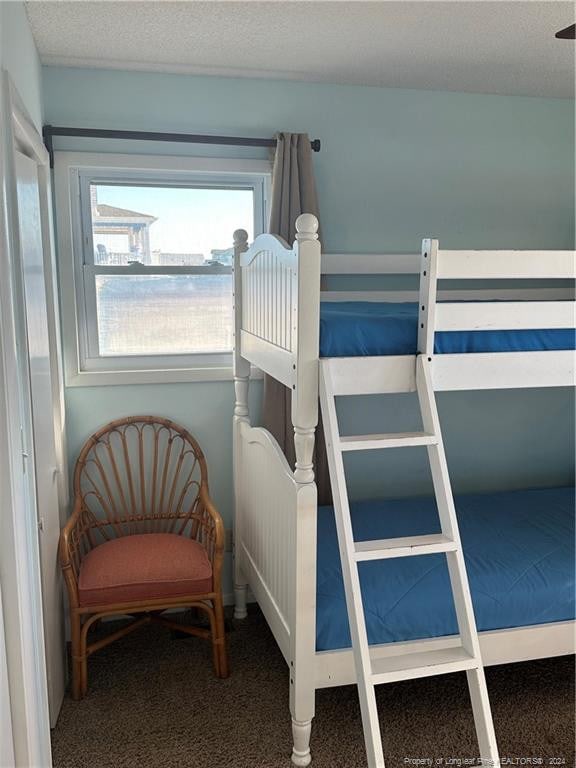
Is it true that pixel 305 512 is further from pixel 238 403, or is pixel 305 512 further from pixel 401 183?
pixel 401 183

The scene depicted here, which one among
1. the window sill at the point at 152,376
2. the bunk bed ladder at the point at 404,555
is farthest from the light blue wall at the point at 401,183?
the bunk bed ladder at the point at 404,555

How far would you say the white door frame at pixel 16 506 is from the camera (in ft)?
5.51

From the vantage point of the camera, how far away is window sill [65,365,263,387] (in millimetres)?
3033

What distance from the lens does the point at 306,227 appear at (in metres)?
1.96

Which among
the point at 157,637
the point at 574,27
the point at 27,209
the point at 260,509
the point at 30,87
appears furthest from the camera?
the point at 157,637

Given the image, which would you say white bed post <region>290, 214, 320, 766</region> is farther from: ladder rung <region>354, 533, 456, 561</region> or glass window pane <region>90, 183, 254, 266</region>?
glass window pane <region>90, 183, 254, 266</region>

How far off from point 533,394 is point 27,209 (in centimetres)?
270

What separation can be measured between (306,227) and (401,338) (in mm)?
509

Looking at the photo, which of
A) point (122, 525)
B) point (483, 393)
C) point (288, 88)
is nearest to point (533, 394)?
point (483, 393)

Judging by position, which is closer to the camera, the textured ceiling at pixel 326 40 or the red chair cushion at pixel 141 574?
the textured ceiling at pixel 326 40

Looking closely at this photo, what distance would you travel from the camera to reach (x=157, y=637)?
3.03 m

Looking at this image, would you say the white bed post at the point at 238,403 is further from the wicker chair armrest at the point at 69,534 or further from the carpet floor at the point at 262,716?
the wicker chair armrest at the point at 69,534

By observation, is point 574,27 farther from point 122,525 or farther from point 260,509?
point 122,525

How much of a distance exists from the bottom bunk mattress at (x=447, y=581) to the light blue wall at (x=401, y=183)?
60 centimetres
